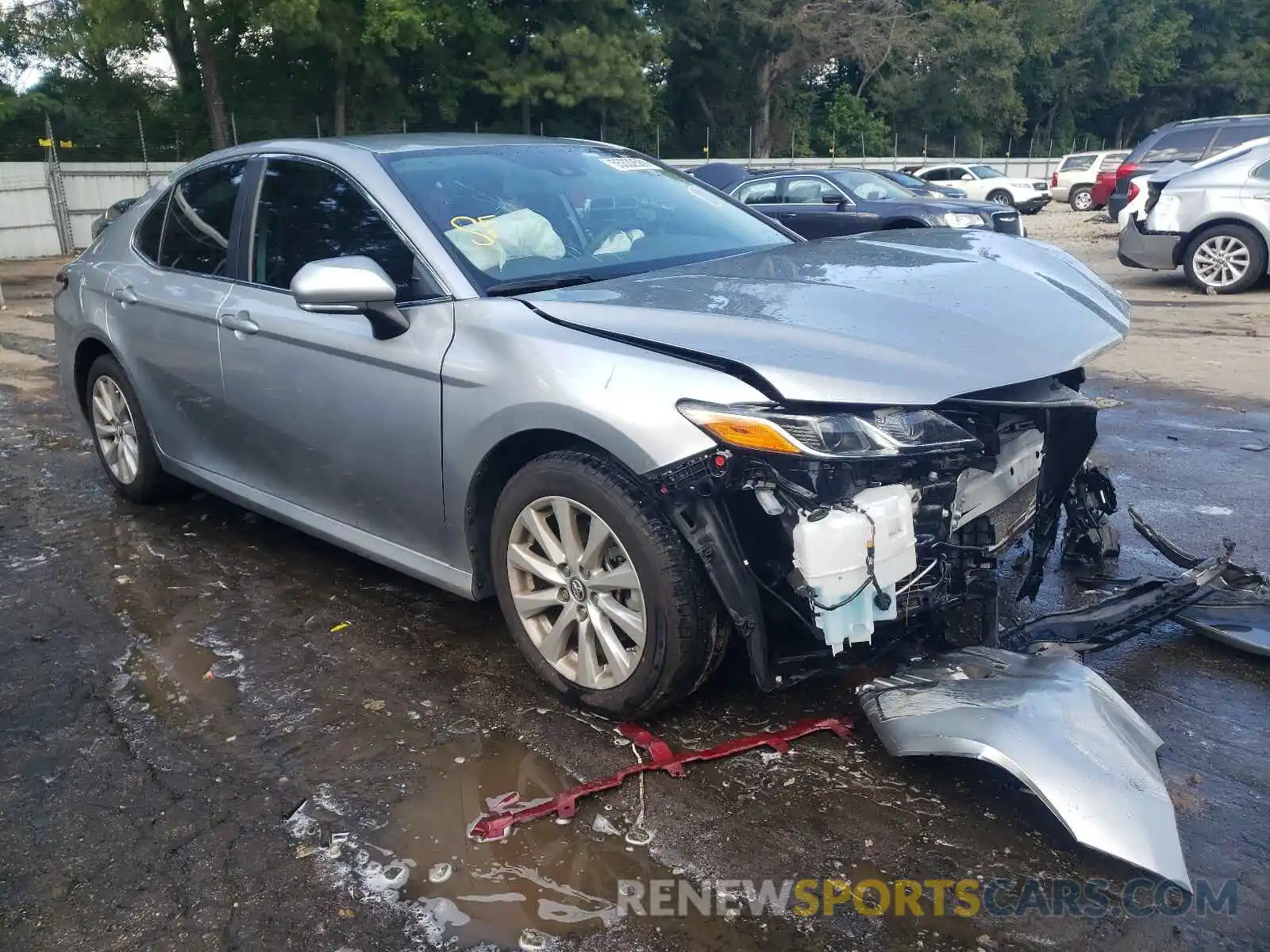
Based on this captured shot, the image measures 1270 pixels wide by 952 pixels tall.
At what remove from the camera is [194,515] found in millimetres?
5102

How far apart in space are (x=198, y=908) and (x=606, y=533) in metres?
1.30

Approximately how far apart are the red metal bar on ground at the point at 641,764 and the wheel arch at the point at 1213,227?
10.0 meters

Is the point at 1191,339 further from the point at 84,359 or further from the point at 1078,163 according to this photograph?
the point at 1078,163

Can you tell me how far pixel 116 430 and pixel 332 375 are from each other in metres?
2.06

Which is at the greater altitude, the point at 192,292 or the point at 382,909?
the point at 192,292

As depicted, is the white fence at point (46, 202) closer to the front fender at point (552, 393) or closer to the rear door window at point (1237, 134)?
the rear door window at point (1237, 134)

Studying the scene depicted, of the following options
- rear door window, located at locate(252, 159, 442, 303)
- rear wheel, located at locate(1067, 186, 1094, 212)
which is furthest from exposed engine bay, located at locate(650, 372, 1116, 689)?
rear wheel, located at locate(1067, 186, 1094, 212)

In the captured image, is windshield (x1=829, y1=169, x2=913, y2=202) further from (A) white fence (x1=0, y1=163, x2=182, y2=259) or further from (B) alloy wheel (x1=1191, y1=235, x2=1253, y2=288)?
(A) white fence (x1=0, y1=163, x2=182, y2=259)

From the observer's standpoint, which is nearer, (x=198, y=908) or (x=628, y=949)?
(x=628, y=949)

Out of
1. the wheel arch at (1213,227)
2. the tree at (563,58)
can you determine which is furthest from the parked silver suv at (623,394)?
the tree at (563,58)

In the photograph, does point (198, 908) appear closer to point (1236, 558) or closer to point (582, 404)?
point (582, 404)

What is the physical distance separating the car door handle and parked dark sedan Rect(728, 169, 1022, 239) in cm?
858

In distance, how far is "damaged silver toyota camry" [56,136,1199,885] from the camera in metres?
2.60

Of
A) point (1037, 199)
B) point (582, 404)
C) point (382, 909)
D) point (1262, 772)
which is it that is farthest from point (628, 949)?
point (1037, 199)
